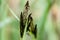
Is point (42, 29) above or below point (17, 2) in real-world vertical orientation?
below

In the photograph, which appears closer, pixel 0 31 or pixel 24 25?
pixel 24 25

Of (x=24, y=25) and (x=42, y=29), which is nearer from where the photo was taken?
(x=24, y=25)

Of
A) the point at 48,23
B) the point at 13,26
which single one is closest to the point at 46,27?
the point at 48,23

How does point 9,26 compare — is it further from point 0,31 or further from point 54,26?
point 54,26

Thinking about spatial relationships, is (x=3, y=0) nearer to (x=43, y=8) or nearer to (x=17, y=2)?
(x=17, y=2)

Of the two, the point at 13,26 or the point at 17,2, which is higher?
the point at 17,2

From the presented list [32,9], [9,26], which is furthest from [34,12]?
[9,26]
